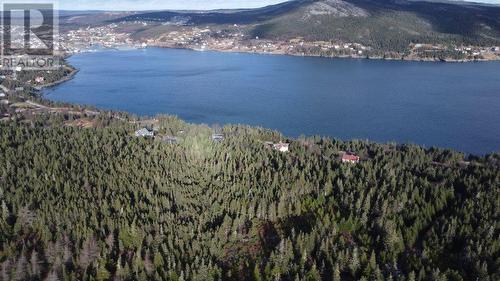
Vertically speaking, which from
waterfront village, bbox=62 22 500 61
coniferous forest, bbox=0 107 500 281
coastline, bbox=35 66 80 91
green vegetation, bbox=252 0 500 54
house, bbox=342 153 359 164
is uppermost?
green vegetation, bbox=252 0 500 54

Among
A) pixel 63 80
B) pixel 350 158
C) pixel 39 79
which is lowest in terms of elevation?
pixel 350 158

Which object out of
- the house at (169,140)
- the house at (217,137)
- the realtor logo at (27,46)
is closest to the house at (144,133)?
the house at (169,140)

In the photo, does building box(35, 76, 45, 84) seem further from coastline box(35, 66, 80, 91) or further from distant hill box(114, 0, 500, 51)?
distant hill box(114, 0, 500, 51)

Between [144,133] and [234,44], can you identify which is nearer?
[144,133]

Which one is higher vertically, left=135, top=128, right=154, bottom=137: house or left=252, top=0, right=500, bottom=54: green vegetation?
left=252, top=0, right=500, bottom=54: green vegetation

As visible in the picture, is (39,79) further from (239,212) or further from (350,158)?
(239,212)

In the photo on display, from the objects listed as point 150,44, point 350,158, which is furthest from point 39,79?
point 150,44

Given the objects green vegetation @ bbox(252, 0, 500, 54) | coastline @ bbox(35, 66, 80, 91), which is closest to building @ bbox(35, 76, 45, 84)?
coastline @ bbox(35, 66, 80, 91)
